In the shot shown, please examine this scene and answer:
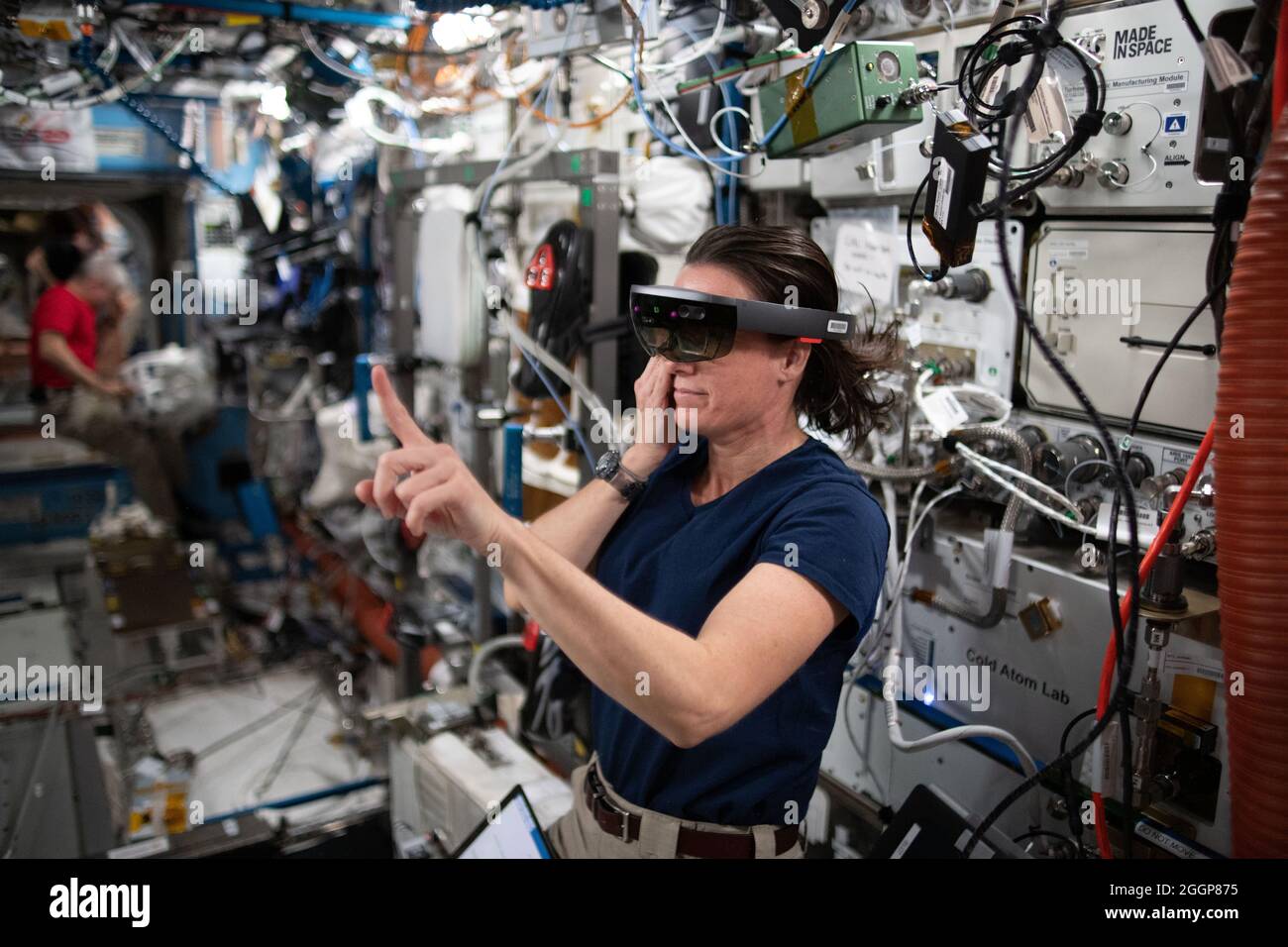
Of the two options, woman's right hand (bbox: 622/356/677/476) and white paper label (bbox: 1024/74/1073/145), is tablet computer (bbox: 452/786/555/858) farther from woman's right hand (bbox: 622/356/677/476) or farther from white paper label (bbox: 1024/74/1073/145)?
white paper label (bbox: 1024/74/1073/145)

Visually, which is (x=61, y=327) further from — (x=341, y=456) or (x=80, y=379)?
(x=341, y=456)

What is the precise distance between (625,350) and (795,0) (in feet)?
4.16

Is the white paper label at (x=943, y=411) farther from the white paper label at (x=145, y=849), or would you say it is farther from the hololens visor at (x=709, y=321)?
the white paper label at (x=145, y=849)

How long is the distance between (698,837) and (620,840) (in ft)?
0.63

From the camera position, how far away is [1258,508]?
150 centimetres

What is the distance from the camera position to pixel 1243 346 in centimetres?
149

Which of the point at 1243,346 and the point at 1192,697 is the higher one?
the point at 1243,346

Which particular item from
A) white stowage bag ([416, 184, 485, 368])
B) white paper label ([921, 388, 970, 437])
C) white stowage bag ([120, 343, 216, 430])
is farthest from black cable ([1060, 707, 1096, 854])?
white stowage bag ([120, 343, 216, 430])

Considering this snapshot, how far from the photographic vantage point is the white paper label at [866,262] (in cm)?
248

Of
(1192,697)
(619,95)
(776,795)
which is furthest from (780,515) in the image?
(619,95)

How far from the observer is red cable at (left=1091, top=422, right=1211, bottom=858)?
166 centimetres

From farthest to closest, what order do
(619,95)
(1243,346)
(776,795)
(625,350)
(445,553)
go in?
1. (445,553)
2. (619,95)
3. (625,350)
4. (776,795)
5. (1243,346)

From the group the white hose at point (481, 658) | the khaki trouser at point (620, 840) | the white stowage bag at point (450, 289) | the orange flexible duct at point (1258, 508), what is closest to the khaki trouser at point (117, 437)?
the white stowage bag at point (450, 289)
